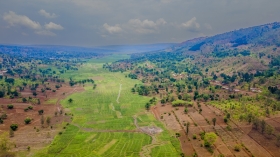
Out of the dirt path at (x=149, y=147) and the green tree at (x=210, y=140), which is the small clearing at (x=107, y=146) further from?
the green tree at (x=210, y=140)

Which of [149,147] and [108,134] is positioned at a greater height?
[108,134]

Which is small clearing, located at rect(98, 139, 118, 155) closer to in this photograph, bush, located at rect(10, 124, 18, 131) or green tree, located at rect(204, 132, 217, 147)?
green tree, located at rect(204, 132, 217, 147)

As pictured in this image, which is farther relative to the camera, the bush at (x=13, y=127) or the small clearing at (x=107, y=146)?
the bush at (x=13, y=127)

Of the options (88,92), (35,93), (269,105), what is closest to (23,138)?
(35,93)

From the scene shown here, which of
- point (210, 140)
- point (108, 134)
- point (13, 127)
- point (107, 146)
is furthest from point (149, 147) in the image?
point (13, 127)

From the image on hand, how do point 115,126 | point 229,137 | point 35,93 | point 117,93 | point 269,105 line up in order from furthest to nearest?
1. point 117,93
2. point 35,93
3. point 269,105
4. point 115,126
5. point 229,137

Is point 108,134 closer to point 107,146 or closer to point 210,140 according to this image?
point 107,146

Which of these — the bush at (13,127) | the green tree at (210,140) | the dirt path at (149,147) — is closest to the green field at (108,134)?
the dirt path at (149,147)

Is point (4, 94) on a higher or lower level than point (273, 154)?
higher

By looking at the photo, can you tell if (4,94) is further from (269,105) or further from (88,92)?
(269,105)

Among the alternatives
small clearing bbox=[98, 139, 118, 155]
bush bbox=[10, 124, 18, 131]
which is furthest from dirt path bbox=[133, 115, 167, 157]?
bush bbox=[10, 124, 18, 131]

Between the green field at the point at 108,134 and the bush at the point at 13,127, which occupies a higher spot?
the bush at the point at 13,127
